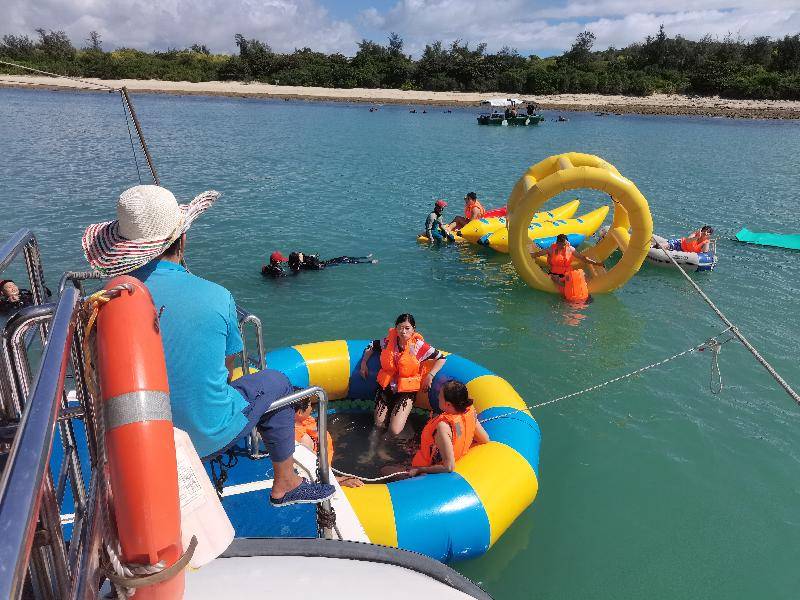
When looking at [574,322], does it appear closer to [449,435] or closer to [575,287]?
[575,287]

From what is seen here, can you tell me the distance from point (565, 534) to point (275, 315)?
5614 millimetres

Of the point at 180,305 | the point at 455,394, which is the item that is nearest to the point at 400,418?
the point at 455,394

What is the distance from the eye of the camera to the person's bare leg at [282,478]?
3031 millimetres

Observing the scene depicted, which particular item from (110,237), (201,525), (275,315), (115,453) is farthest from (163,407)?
(275,315)

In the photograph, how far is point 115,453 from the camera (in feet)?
4.48

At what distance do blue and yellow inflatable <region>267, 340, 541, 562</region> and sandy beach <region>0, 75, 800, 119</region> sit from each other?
58.7m

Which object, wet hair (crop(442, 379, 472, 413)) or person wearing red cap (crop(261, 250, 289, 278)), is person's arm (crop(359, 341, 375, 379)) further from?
person wearing red cap (crop(261, 250, 289, 278))

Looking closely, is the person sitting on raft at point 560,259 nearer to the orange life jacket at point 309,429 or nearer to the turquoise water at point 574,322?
the turquoise water at point 574,322

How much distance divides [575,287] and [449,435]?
19.3ft

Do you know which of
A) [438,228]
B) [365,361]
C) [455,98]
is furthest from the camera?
[455,98]

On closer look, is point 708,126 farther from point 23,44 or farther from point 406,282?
point 23,44

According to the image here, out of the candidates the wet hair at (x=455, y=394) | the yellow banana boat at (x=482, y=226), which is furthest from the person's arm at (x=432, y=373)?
the yellow banana boat at (x=482, y=226)

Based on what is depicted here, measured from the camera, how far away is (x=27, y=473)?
964 mm

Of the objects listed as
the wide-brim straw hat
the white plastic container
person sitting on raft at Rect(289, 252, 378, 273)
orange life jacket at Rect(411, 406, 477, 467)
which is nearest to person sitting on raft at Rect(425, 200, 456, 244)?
person sitting on raft at Rect(289, 252, 378, 273)
